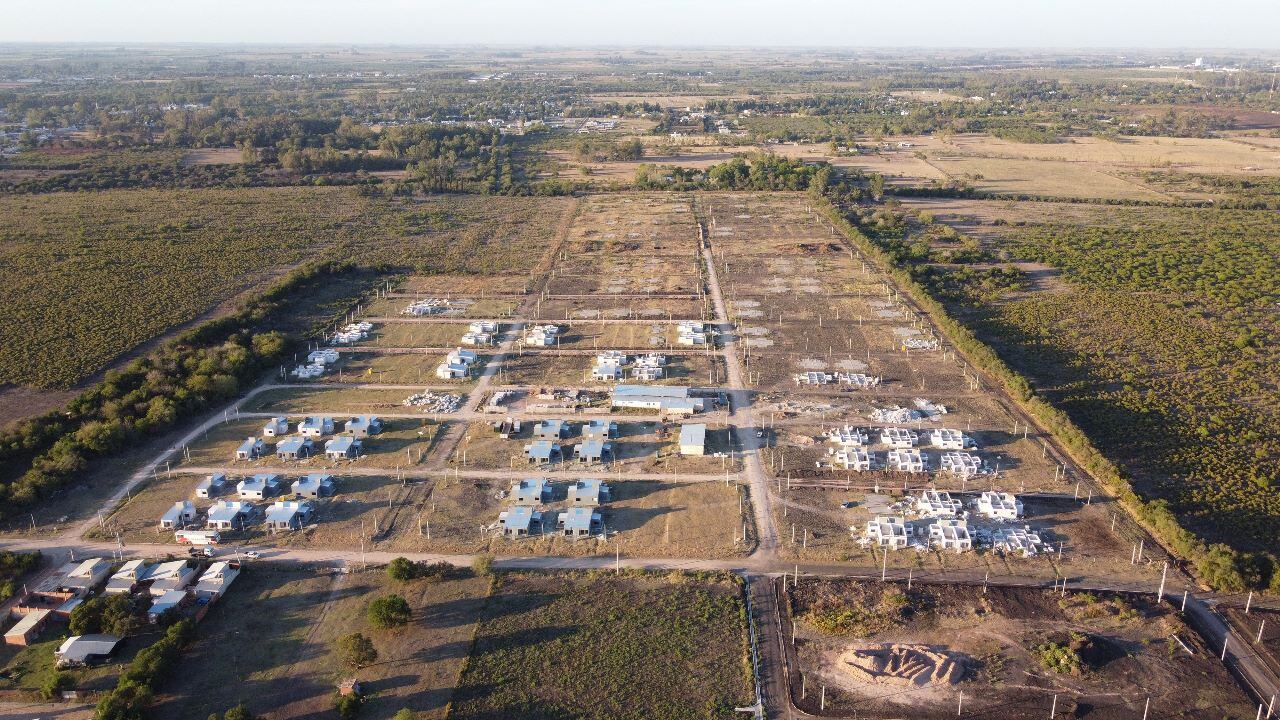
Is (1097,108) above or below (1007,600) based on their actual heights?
above

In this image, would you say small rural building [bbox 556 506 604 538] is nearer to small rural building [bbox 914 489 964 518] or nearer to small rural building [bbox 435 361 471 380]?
small rural building [bbox 914 489 964 518]

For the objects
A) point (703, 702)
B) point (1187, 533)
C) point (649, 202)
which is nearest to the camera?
point (703, 702)

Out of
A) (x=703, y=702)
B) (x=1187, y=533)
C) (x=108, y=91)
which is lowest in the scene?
(x=703, y=702)

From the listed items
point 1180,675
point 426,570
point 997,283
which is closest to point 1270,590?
point 1180,675

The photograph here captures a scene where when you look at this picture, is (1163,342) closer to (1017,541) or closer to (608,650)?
(1017,541)

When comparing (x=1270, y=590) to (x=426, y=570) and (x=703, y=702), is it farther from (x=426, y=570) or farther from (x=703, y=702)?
(x=426, y=570)

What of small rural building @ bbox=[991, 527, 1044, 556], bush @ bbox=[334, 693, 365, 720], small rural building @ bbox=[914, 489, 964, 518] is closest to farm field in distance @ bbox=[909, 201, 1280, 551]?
small rural building @ bbox=[991, 527, 1044, 556]

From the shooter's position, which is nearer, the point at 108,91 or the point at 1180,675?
the point at 1180,675

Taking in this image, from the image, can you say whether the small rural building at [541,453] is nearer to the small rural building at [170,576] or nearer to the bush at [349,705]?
the small rural building at [170,576]
